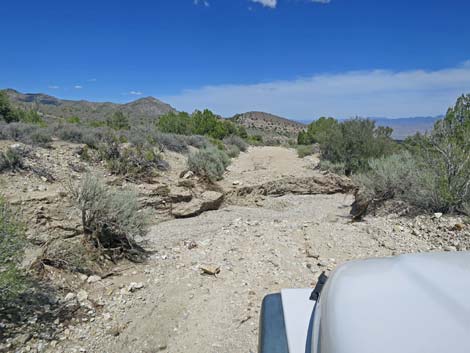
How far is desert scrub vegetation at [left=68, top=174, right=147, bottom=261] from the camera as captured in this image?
4281 millimetres

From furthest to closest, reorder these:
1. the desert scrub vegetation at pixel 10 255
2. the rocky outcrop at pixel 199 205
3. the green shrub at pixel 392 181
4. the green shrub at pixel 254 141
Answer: the green shrub at pixel 254 141 < the rocky outcrop at pixel 199 205 < the green shrub at pixel 392 181 < the desert scrub vegetation at pixel 10 255

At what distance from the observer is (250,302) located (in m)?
3.30

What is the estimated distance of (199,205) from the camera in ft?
26.0

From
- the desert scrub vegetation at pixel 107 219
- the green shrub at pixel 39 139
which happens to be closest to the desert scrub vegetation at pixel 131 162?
the green shrub at pixel 39 139

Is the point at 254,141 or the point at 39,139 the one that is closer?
the point at 39,139

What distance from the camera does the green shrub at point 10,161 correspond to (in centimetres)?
744

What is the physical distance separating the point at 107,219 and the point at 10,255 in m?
1.55

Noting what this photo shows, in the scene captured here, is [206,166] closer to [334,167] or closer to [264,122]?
[334,167]

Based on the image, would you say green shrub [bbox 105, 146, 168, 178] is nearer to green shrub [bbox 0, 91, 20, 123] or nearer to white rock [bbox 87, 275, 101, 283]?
white rock [bbox 87, 275, 101, 283]

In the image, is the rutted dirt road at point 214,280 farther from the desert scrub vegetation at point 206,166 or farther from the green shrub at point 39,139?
the green shrub at point 39,139

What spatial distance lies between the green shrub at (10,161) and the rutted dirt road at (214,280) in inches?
166

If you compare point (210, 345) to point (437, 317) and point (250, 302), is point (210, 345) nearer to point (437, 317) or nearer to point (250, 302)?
point (250, 302)

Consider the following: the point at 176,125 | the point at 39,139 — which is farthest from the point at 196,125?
the point at 39,139

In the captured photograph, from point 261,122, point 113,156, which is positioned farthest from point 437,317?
point 261,122
